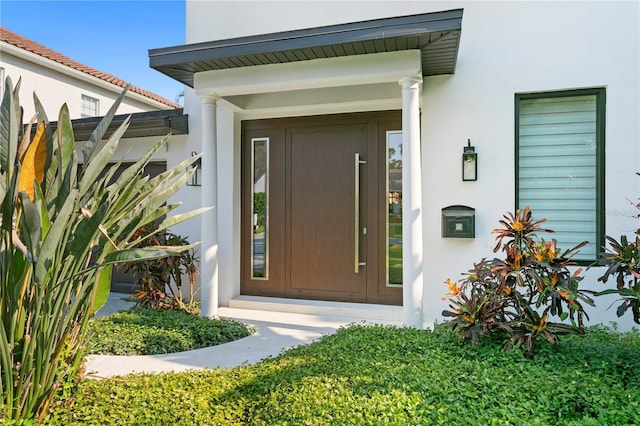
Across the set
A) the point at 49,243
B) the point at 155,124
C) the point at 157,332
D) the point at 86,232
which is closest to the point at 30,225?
the point at 49,243

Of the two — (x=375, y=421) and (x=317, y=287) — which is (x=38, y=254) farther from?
(x=317, y=287)

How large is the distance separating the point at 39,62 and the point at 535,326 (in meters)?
12.3

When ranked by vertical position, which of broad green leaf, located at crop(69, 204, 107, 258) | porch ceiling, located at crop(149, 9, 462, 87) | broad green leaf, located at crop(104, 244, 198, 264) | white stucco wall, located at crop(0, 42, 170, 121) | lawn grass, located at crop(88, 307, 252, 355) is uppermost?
white stucco wall, located at crop(0, 42, 170, 121)

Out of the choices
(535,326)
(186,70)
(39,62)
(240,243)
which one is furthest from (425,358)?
(39,62)

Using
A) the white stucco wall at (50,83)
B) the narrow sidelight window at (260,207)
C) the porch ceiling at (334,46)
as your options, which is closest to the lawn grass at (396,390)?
the narrow sidelight window at (260,207)

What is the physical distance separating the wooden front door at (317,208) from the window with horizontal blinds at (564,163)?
5.63ft

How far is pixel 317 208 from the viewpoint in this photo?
6.20 m

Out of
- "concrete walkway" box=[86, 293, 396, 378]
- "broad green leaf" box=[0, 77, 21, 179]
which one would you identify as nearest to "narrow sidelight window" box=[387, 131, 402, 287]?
"concrete walkway" box=[86, 293, 396, 378]

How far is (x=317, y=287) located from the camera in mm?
6176

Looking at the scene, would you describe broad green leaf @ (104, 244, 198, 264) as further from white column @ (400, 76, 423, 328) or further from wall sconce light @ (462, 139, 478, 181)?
wall sconce light @ (462, 139, 478, 181)

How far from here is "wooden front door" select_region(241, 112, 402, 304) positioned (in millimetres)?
5930

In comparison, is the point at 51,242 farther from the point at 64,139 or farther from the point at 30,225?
the point at 64,139

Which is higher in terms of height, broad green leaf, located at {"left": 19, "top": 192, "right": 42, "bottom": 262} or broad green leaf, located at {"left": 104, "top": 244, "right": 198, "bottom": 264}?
broad green leaf, located at {"left": 19, "top": 192, "right": 42, "bottom": 262}

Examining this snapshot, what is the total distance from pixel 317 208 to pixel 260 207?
0.92 metres
